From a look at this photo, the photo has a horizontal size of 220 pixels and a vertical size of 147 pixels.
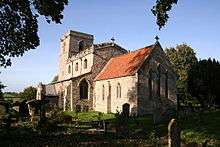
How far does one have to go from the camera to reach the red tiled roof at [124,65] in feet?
137

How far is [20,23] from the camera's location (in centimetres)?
2433

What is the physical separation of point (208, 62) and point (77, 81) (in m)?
18.8

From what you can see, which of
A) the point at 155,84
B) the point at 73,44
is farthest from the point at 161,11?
the point at 73,44

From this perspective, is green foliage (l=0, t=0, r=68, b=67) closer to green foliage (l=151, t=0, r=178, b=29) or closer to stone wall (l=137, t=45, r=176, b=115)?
green foliage (l=151, t=0, r=178, b=29)

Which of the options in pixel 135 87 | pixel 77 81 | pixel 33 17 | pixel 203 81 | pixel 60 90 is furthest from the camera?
pixel 60 90

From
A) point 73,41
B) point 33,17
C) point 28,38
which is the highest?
point 73,41

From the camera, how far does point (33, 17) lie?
24422 mm

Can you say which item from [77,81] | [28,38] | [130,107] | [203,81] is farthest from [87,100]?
[28,38]

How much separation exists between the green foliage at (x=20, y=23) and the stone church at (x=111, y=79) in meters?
9.99

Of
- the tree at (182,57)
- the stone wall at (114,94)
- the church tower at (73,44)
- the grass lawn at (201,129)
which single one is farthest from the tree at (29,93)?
the grass lawn at (201,129)

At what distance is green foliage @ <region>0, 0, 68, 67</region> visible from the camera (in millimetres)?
23906

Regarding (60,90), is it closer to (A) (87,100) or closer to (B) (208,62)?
(A) (87,100)

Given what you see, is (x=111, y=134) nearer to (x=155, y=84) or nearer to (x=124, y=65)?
(x=155, y=84)

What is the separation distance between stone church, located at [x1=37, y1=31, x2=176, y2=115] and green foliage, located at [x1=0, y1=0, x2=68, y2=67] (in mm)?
9990
